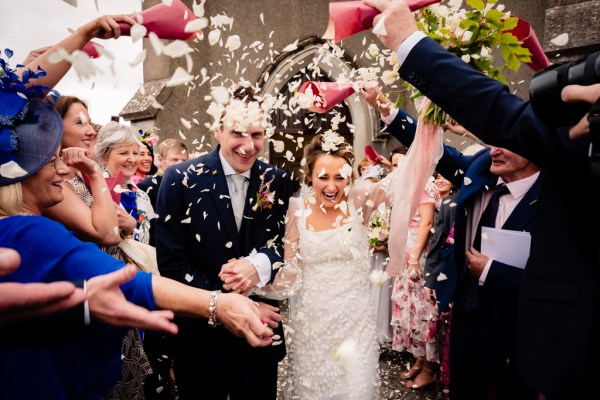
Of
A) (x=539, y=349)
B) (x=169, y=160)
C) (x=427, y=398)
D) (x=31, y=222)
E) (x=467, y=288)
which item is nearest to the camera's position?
(x=31, y=222)

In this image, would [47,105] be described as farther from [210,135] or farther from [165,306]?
[210,135]

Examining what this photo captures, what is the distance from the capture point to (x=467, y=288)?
2695mm

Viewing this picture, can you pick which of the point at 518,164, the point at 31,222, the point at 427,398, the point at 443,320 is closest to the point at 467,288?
the point at 518,164

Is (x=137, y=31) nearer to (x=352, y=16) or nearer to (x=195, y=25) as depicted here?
(x=195, y=25)

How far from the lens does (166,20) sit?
1938 mm

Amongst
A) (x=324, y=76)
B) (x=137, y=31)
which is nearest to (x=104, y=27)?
(x=137, y=31)

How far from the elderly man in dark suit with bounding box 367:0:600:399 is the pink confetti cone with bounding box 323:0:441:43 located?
24cm

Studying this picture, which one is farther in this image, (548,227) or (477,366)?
(477,366)

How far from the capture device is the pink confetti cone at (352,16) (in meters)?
1.85

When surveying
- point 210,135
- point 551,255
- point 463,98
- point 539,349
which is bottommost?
point 539,349

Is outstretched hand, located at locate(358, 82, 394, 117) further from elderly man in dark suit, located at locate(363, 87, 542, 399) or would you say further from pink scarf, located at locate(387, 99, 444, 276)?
pink scarf, located at locate(387, 99, 444, 276)

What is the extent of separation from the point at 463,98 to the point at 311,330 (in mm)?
2413

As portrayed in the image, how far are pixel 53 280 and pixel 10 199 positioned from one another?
0.35 m

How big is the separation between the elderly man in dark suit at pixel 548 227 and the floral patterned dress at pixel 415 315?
2.97 meters
